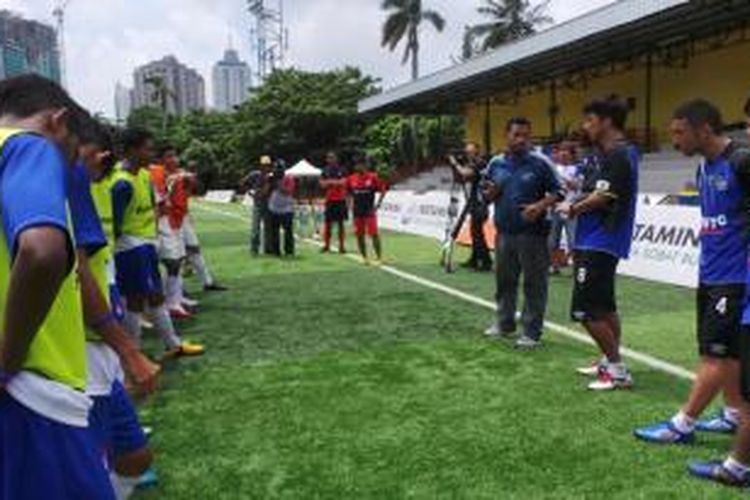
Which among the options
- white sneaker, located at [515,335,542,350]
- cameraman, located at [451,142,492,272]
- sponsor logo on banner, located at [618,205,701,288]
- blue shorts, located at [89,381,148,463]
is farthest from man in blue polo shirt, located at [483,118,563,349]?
cameraman, located at [451,142,492,272]

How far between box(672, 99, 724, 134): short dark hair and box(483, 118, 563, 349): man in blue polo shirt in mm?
3154

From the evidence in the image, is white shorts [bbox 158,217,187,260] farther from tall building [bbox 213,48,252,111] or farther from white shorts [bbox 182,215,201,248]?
tall building [bbox 213,48,252,111]

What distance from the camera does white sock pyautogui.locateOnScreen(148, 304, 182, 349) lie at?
8.57m

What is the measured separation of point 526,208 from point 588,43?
20137 mm

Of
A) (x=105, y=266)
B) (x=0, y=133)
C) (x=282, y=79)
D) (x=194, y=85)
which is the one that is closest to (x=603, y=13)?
(x=105, y=266)

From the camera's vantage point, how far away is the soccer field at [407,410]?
5.54 metres

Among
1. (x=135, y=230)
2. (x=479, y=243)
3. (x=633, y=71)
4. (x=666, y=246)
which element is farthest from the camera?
(x=633, y=71)

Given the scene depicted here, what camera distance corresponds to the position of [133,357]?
3410 millimetres

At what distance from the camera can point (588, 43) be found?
27953 mm

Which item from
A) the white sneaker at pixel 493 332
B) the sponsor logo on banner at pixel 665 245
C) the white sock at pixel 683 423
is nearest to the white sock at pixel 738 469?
the white sock at pixel 683 423

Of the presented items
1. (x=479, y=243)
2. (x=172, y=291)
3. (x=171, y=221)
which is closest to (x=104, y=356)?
(x=171, y=221)

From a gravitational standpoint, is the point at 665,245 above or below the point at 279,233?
above

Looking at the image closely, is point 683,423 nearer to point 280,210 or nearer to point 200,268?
point 200,268

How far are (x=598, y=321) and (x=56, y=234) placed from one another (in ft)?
17.6
